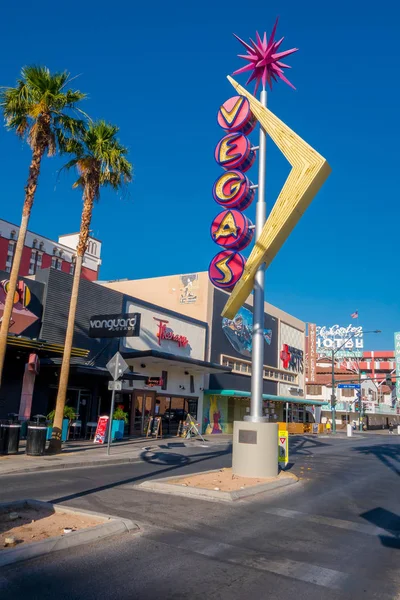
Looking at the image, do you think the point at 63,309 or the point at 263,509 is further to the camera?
Answer: the point at 63,309

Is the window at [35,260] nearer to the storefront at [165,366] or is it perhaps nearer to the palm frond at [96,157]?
the storefront at [165,366]

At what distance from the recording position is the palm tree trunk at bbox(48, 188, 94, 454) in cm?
1684

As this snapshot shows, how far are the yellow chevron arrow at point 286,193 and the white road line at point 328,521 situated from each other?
20.9 feet

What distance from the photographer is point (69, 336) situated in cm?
1753

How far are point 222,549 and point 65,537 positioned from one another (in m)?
1.98

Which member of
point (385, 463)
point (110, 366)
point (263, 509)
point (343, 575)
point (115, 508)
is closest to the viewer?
point (343, 575)

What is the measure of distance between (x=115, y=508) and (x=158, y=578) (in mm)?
3531

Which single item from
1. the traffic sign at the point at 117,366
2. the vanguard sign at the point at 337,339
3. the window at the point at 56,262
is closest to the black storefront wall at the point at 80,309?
the traffic sign at the point at 117,366

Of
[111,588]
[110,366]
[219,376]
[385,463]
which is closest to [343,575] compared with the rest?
[111,588]

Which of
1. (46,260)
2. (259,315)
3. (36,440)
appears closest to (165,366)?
(36,440)

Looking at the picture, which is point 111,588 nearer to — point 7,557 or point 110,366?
point 7,557

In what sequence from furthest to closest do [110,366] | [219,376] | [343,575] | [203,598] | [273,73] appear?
[219,376], [110,366], [273,73], [343,575], [203,598]

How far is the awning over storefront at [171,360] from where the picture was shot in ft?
85.7

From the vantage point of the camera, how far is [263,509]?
923 cm
